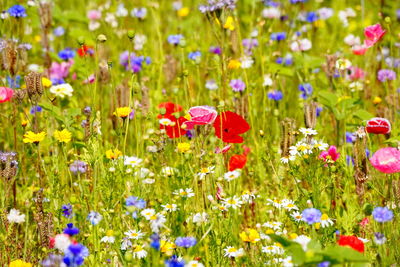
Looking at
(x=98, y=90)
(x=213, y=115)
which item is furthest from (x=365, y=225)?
(x=98, y=90)

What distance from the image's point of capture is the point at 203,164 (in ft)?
8.78

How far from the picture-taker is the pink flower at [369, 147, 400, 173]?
7.45 ft

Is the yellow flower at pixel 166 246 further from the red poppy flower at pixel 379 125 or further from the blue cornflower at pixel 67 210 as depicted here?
the red poppy flower at pixel 379 125

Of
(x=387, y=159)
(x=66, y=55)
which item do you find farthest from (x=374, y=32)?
(x=66, y=55)

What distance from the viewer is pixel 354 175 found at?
2646 mm

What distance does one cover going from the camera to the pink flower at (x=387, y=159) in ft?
7.45

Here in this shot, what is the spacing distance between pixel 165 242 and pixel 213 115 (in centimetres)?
55

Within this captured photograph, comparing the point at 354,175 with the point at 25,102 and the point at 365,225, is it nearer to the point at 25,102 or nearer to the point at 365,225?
the point at 365,225

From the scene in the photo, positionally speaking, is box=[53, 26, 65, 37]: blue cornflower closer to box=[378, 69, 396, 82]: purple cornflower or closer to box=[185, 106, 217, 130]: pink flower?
box=[378, 69, 396, 82]: purple cornflower

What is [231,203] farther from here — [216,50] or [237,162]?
[216,50]

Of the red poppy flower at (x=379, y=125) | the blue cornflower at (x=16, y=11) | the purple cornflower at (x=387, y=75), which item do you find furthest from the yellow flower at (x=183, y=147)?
the purple cornflower at (x=387, y=75)

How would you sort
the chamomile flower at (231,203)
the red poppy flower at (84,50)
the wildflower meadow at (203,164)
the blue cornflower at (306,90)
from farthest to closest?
1. the blue cornflower at (306,90)
2. the red poppy flower at (84,50)
3. the chamomile flower at (231,203)
4. the wildflower meadow at (203,164)

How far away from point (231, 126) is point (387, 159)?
62 cm

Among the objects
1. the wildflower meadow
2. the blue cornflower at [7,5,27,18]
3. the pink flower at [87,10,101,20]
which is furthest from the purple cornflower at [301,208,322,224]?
the pink flower at [87,10,101,20]
